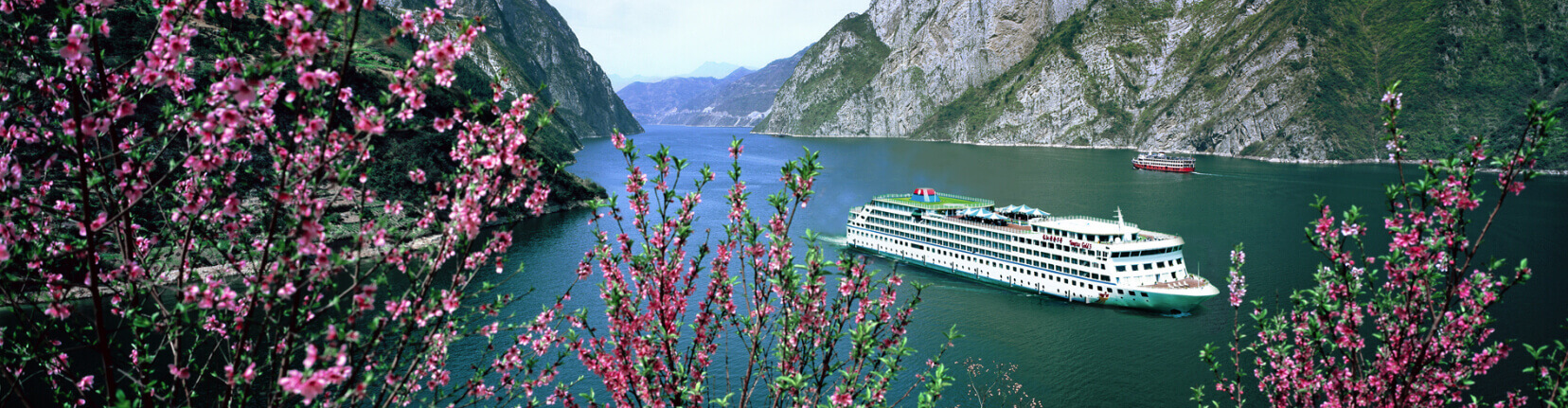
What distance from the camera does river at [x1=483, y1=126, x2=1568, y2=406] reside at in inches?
1382

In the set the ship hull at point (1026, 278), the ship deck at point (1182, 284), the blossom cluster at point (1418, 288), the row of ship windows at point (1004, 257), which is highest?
the blossom cluster at point (1418, 288)

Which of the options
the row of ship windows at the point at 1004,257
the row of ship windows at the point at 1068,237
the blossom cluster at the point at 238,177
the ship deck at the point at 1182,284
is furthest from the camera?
the row of ship windows at the point at 1004,257

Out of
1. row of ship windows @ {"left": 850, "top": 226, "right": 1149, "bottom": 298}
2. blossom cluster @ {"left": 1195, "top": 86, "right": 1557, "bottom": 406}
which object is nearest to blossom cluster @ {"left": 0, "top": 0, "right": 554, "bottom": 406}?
blossom cluster @ {"left": 1195, "top": 86, "right": 1557, "bottom": 406}

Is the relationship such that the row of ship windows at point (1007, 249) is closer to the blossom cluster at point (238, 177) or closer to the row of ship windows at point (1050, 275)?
the row of ship windows at point (1050, 275)

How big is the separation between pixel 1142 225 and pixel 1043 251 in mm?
26384

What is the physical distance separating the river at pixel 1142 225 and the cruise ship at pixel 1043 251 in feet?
4.10

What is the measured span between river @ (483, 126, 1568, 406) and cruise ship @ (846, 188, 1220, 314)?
1.25m

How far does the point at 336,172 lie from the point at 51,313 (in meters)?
3.09

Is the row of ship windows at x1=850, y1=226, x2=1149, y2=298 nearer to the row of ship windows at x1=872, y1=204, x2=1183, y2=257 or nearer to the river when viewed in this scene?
the river

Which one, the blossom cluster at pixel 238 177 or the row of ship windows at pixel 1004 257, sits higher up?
the blossom cluster at pixel 238 177

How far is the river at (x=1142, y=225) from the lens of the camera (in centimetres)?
3509

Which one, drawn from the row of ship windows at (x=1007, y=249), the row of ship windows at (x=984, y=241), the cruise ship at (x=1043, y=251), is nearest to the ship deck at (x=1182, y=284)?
the cruise ship at (x=1043, y=251)

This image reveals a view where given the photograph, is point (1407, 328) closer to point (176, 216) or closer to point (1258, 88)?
Answer: point (176, 216)

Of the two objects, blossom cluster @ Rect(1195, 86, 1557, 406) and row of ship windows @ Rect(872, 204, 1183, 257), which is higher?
blossom cluster @ Rect(1195, 86, 1557, 406)
